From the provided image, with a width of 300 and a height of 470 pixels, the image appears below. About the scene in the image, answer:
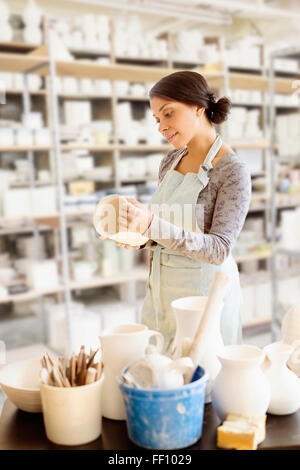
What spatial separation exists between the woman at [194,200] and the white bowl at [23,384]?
1.61 feet

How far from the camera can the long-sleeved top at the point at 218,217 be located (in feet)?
4.62

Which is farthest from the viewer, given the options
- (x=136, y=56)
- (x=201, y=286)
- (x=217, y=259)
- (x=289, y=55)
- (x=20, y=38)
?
(x=136, y=56)

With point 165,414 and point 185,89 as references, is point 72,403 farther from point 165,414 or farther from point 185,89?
point 185,89

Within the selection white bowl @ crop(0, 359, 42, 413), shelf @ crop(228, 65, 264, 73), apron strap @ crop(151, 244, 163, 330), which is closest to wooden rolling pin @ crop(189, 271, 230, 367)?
white bowl @ crop(0, 359, 42, 413)

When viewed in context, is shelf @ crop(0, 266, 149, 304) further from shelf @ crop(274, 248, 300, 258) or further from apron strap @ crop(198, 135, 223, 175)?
apron strap @ crop(198, 135, 223, 175)

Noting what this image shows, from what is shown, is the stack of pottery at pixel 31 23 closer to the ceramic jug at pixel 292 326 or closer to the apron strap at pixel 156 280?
the apron strap at pixel 156 280

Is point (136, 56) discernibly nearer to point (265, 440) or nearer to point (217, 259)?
point (217, 259)

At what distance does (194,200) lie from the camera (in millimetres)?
1683

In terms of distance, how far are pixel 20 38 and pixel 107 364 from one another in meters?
4.11

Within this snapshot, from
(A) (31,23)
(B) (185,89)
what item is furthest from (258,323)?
(B) (185,89)

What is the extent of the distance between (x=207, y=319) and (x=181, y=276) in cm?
72

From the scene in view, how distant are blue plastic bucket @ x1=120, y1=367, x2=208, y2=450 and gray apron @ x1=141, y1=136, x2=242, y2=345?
68 cm

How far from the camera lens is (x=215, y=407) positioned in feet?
3.57
